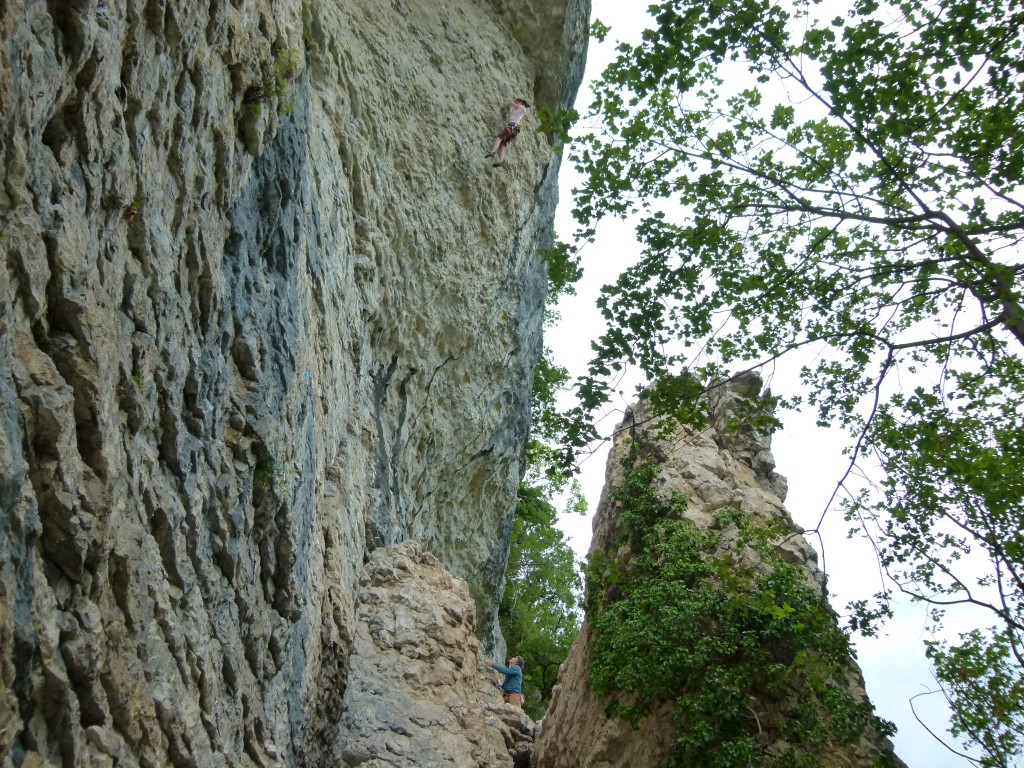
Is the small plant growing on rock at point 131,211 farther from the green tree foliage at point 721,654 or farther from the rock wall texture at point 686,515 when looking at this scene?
the green tree foliage at point 721,654

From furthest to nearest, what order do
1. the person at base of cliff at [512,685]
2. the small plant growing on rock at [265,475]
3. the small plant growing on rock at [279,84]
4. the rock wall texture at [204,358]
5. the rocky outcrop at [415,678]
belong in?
the person at base of cliff at [512,685]
the rocky outcrop at [415,678]
the small plant growing on rock at [265,475]
the small plant growing on rock at [279,84]
the rock wall texture at [204,358]

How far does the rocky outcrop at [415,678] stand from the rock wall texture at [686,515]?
1222 mm

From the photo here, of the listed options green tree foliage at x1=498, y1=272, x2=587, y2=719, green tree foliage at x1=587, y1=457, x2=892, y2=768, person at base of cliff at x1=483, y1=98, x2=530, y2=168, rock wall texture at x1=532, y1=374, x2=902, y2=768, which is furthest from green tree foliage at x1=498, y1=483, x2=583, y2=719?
person at base of cliff at x1=483, y1=98, x2=530, y2=168

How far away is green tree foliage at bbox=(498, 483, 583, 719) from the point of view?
75.6 feet

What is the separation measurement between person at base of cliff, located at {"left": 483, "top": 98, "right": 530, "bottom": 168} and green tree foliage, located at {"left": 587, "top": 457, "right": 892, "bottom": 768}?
7079mm

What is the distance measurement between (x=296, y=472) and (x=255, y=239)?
84.1 inches

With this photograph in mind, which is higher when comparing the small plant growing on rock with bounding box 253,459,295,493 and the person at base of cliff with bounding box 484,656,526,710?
the small plant growing on rock with bounding box 253,459,295,493

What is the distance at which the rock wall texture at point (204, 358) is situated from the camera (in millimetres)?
4066

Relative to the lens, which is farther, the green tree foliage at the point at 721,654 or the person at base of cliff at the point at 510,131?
the person at base of cliff at the point at 510,131

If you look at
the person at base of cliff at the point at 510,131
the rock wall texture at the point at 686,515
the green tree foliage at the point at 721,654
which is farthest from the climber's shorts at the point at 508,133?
the green tree foliage at the point at 721,654

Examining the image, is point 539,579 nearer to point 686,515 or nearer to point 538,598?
point 538,598

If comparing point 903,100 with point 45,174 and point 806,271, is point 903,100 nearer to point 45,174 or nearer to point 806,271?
point 806,271

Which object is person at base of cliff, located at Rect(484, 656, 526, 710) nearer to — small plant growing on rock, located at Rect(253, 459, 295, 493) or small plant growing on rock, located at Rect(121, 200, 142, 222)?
small plant growing on rock, located at Rect(253, 459, 295, 493)

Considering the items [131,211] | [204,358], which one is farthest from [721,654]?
[131,211]
